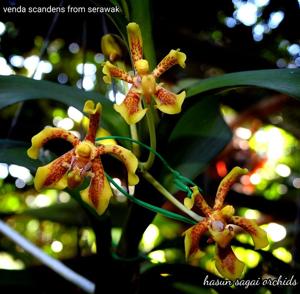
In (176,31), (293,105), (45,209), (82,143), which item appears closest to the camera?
(82,143)

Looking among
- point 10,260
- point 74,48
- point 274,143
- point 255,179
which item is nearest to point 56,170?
point 74,48

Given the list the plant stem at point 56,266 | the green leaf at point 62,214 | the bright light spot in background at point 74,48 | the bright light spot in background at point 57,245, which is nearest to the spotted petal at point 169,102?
the plant stem at point 56,266

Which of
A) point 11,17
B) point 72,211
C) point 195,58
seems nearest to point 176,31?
point 195,58

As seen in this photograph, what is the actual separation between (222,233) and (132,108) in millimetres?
174

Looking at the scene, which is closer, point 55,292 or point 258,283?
point 258,283

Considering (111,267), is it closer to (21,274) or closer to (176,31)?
(21,274)

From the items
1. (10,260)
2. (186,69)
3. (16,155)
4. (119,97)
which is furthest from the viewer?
(10,260)

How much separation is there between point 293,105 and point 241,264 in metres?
1.20

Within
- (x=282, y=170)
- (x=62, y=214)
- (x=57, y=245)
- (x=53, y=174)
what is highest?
(x=53, y=174)

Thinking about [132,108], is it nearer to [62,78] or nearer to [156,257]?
[156,257]

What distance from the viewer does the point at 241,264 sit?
454mm

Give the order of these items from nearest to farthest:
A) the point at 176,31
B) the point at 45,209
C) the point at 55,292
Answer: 1. the point at 55,292
2. the point at 45,209
3. the point at 176,31

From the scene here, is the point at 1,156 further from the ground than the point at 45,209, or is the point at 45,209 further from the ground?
the point at 1,156

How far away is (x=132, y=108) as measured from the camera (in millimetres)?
433
